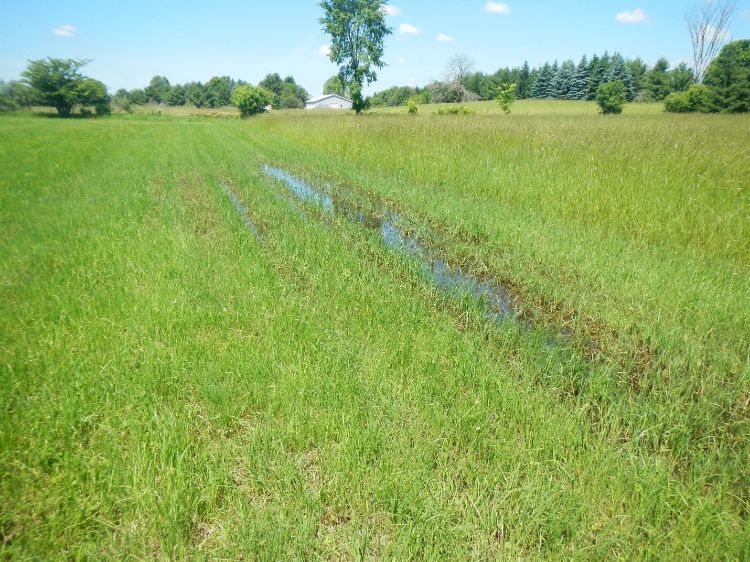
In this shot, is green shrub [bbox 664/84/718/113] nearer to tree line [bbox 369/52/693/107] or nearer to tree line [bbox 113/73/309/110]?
tree line [bbox 369/52/693/107]

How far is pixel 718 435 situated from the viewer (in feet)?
8.33

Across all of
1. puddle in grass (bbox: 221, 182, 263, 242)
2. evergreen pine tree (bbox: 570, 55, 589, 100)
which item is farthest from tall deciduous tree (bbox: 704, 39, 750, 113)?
puddle in grass (bbox: 221, 182, 263, 242)

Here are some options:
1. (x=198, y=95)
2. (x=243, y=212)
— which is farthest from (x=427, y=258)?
(x=198, y=95)

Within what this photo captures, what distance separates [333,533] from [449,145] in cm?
1221

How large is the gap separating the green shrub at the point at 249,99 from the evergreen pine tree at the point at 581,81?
5859 cm

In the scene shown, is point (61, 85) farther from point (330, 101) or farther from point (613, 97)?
point (613, 97)

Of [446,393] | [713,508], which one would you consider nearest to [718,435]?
[713,508]

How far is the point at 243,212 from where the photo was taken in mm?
8055

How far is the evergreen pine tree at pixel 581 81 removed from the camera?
75.2 metres

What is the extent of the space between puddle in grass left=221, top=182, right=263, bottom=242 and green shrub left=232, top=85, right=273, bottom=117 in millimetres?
59497

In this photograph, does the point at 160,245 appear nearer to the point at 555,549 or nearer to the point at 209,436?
the point at 209,436

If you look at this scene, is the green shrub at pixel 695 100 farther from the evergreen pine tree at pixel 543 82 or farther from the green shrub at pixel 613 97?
the evergreen pine tree at pixel 543 82

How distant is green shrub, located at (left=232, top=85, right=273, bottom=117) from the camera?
6153 cm

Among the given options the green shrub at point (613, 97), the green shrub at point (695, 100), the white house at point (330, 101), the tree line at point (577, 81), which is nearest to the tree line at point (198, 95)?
the white house at point (330, 101)
